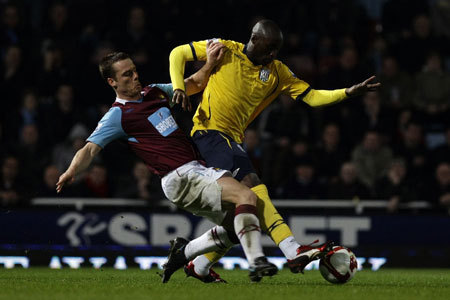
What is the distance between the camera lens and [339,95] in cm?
787

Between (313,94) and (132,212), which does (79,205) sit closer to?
(132,212)

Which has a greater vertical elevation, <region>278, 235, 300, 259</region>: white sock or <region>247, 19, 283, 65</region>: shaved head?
<region>247, 19, 283, 65</region>: shaved head

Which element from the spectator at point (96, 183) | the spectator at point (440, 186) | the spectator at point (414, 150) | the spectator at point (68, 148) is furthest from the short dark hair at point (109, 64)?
the spectator at point (414, 150)

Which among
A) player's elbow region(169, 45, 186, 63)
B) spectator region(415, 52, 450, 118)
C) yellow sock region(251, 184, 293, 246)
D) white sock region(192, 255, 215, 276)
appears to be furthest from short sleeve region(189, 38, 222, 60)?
spectator region(415, 52, 450, 118)

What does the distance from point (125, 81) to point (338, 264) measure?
2.30 meters

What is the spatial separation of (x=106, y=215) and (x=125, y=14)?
14.5 feet

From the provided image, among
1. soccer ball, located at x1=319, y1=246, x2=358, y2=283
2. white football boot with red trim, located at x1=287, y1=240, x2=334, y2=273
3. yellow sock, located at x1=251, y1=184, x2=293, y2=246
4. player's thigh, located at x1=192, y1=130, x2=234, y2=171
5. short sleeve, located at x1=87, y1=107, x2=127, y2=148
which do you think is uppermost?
short sleeve, located at x1=87, y1=107, x2=127, y2=148

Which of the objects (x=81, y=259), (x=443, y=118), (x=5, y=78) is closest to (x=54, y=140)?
(x=5, y=78)

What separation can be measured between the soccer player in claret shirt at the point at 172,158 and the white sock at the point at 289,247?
0.28m

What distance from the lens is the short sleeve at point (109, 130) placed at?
7367 mm

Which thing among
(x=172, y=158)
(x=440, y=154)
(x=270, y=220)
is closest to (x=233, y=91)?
(x=172, y=158)

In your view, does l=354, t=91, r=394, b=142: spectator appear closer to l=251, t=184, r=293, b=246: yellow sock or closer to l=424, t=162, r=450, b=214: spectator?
l=424, t=162, r=450, b=214: spectator

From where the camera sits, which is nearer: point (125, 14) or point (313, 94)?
point (313, 94)

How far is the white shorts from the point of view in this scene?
7.24 metres
